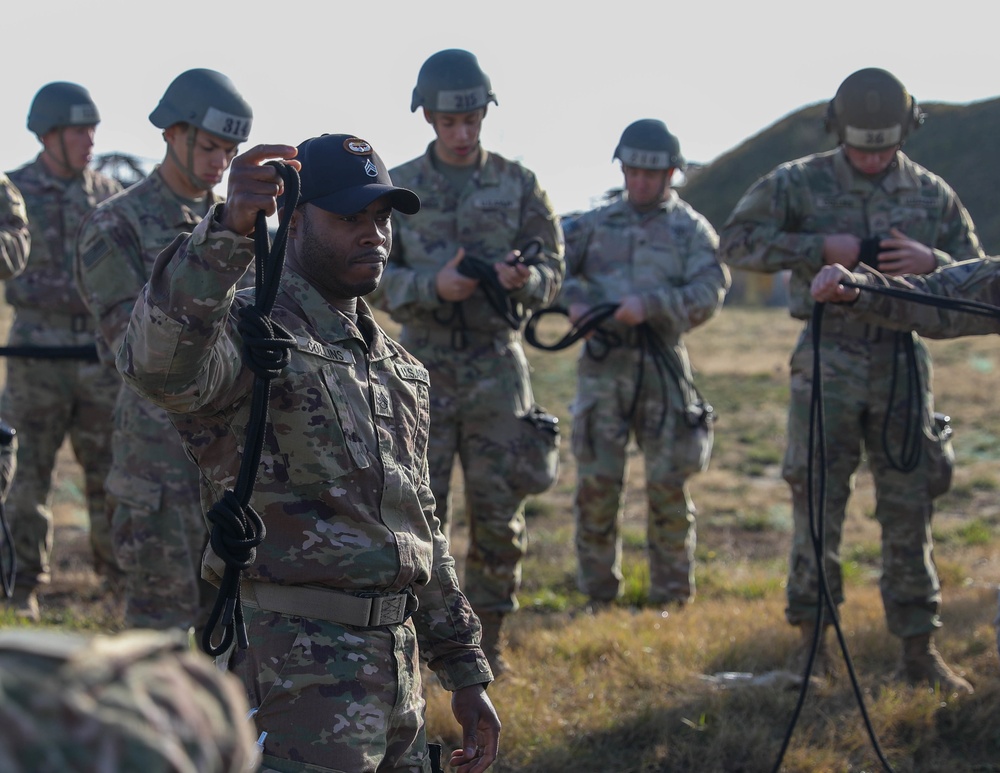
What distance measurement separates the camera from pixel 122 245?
539cm

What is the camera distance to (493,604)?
245 inches

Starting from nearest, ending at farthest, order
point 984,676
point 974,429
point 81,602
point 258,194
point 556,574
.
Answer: point 258,194 < point 984,676 < point 81,602 < point 556,574 < point 974,429

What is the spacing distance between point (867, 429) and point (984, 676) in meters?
1.21

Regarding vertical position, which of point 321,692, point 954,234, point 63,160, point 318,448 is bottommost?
point 321,692

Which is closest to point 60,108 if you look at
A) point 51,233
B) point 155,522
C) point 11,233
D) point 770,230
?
point 51,233

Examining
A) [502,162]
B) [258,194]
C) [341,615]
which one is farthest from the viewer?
[502,162]

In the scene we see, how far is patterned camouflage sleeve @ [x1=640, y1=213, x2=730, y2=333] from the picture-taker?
23.8 ft

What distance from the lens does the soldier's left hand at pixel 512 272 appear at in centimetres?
604

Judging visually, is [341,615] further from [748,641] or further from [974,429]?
[974,429]

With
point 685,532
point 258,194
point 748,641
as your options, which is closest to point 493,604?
point 748,641

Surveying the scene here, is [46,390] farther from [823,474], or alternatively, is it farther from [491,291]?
[823,474]

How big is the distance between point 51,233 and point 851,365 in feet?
14.6

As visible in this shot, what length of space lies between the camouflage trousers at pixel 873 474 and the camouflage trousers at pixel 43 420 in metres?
3.73

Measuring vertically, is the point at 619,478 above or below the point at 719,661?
above
